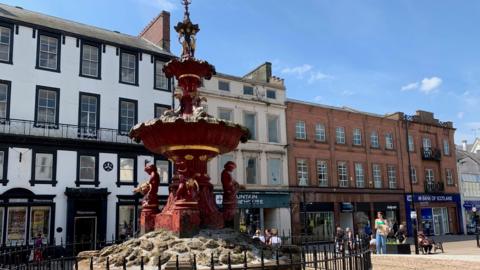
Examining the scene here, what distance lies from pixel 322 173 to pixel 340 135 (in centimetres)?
403

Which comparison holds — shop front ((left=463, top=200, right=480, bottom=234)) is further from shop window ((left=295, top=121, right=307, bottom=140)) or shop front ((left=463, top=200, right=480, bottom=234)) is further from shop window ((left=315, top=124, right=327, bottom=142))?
shop window ((left=295, top=121, right=307, bottom=140))

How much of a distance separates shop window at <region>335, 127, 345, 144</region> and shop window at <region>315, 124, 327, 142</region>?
4.70 ft

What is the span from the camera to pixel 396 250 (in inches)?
756

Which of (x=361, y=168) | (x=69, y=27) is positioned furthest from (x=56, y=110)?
(x=361, y=168)

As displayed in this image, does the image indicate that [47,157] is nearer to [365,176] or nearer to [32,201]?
[32,201]

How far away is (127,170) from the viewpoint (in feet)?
86.8

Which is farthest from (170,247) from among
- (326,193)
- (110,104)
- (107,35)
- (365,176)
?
(365,176)

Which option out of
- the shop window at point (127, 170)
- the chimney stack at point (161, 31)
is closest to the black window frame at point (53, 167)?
the shop window at point (127, 170)

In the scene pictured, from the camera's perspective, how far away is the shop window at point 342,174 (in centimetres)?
3562

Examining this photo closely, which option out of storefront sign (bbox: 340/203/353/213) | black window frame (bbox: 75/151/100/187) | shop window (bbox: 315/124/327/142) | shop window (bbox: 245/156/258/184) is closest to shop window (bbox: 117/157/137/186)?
black window frame (bbox: 75/151/100/187)

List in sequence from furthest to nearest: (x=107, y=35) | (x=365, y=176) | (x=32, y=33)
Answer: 1. (x=365, y=176)
2. (x=107, y=35)
3. (x=32, y=33)

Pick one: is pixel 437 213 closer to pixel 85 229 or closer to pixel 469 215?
pixel 469 215

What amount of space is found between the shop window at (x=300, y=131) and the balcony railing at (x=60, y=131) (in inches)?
509

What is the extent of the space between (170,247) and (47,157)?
58.4ft
